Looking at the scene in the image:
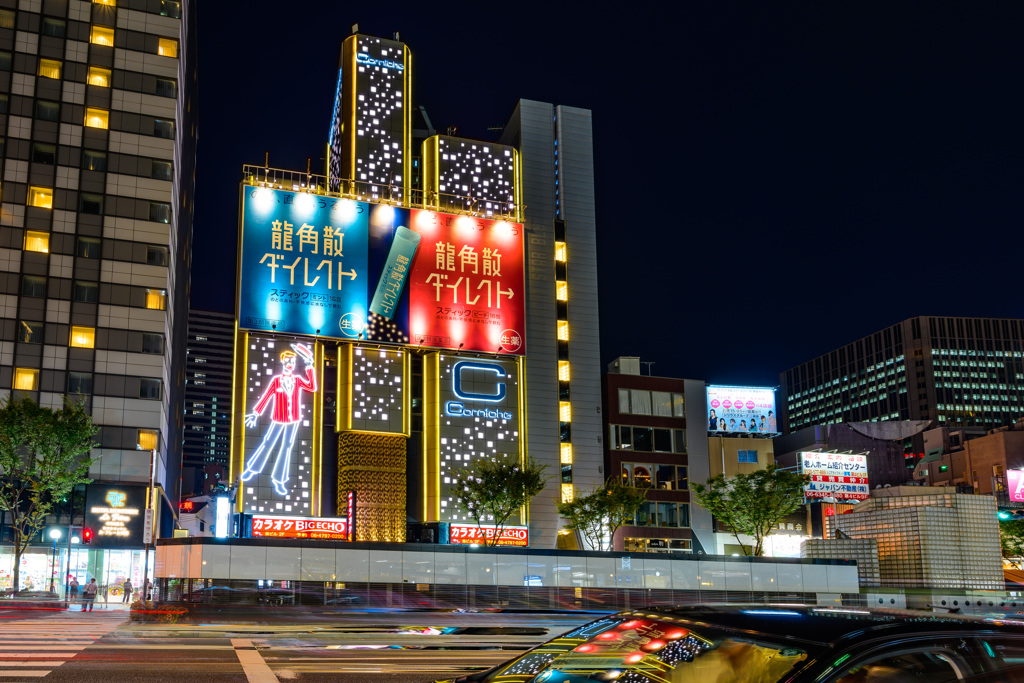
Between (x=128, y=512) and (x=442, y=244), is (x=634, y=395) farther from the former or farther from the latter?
(x=128, y=512)

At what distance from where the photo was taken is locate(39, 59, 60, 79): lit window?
73.0 metres

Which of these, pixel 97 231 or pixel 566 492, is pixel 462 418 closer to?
pixel 566 492

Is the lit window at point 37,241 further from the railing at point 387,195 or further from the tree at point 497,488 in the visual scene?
the tree at point 497,488

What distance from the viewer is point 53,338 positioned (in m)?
69.3

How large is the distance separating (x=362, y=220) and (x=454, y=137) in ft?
45.6

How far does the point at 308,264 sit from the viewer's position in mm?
66875

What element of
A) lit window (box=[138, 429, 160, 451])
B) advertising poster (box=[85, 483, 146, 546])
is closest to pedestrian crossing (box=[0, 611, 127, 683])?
advertising poster (box=[85, 483, 146, 546])

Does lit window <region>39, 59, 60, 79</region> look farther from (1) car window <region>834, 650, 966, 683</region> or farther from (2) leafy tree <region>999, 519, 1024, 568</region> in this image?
(2) leafy tree <region>999, 519, 1024, 568</region>

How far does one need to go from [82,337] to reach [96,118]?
674 inches

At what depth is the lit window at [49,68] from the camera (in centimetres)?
7299

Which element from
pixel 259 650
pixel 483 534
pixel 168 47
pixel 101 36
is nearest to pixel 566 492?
pixel 483 534

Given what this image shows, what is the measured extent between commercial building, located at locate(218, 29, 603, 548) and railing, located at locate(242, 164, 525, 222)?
191 mm

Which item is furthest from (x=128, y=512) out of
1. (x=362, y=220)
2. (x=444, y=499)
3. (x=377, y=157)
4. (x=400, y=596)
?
(x=400, y=596)

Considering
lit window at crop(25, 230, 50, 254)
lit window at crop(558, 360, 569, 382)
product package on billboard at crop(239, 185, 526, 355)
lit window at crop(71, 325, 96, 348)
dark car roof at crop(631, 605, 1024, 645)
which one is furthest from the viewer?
lit window at crop(558, 360, 569, 382)
